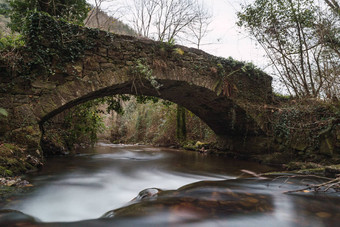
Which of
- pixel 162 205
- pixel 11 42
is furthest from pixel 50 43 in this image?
pixel 162 205

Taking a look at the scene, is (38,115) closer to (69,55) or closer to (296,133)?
(69,55)

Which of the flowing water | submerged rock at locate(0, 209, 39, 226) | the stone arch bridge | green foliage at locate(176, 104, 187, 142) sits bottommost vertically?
the flowing water

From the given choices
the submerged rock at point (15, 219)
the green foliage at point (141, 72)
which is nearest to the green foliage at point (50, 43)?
the green foliage at point (141, 72)

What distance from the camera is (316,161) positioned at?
635cm

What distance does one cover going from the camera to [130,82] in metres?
5.37

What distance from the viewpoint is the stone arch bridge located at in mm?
4070

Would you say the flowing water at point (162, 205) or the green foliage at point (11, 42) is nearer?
the flowing water at point (162, 205)

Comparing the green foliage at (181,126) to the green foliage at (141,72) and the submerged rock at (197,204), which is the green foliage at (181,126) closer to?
the green foliage at (141,72)

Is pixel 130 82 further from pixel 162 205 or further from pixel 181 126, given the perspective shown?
pixel 181 126

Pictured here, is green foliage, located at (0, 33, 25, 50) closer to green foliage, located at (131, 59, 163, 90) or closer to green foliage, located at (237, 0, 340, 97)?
green foliage, located at (131, 59, 163, 90)

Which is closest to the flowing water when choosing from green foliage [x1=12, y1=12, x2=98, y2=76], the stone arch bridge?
the stone arch bridge

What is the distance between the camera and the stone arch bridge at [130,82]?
13.4ft

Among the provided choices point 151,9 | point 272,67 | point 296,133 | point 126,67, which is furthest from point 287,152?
point 151,9

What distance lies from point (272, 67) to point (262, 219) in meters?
7.29
